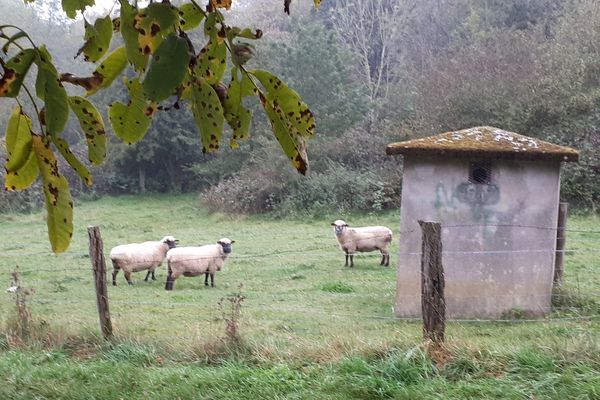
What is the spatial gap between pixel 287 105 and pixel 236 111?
0.22 m

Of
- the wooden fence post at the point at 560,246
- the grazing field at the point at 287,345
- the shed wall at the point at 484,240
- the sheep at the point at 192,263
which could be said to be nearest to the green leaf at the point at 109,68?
the grazing field at the point at 287,345

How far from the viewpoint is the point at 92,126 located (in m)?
1.67

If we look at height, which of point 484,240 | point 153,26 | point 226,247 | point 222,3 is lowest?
point 226,247

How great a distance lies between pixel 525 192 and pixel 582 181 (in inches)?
441

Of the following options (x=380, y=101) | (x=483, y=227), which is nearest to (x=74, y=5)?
(x=483, y=227)

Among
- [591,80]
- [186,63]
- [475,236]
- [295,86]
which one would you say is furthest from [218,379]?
[295,86]

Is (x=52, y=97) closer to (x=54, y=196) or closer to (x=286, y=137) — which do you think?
(x=54, y=196)

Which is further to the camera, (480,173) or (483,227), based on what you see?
(480,173)

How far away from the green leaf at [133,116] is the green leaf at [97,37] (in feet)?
0.45

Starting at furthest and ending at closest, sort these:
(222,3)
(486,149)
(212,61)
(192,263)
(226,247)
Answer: (226,247), (192,263), (486,149), (222,3), (212,61)

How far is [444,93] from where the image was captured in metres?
22.9

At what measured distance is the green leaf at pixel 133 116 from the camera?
161 centimetres

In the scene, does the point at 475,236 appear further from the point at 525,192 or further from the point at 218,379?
the point at 218,379

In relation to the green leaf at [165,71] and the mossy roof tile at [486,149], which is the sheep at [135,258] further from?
the green leaf at [165,71]
